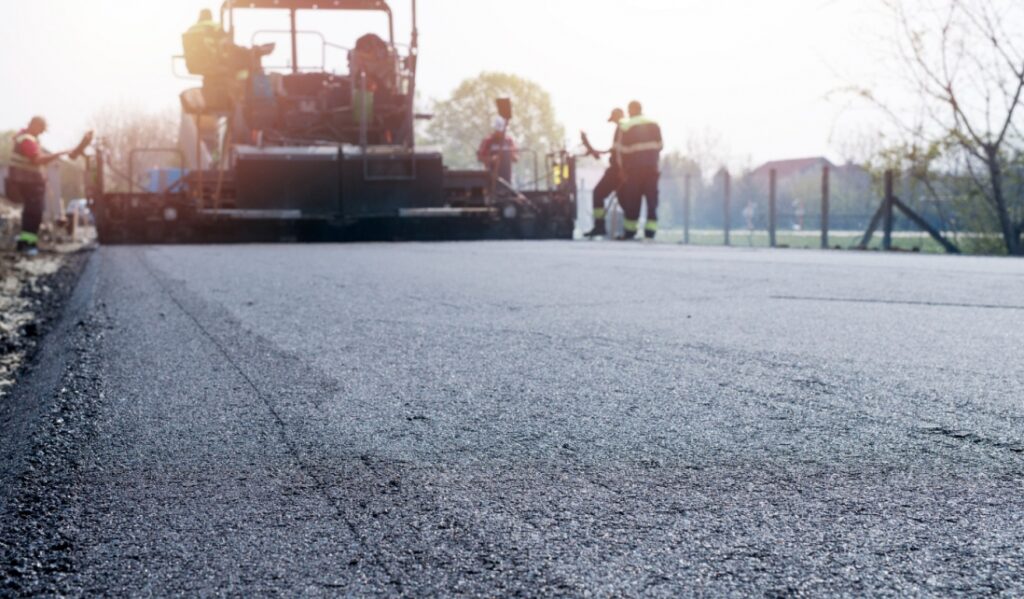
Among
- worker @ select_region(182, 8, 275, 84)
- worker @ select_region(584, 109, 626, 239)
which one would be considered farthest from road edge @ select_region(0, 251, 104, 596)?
worker @ select_region(584, 109, 626, 239)

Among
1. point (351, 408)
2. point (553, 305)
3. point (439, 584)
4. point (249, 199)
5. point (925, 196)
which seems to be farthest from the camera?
point (925, 196)

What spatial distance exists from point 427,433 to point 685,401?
798 mm

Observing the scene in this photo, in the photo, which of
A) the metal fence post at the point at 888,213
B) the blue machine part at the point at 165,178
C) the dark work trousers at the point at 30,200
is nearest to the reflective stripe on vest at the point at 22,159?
the dark work trousers at the point at 30,200

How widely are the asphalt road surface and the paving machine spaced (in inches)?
385

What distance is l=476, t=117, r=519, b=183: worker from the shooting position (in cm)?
1756

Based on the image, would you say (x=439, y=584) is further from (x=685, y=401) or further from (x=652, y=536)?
(x=685, y=401)

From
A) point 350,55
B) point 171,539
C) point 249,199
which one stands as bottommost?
point 171,539

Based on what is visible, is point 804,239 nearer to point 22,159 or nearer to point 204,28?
point 204,28

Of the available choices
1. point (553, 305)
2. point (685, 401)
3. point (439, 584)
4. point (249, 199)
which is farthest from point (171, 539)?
point (249, 199)

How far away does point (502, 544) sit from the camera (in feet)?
6.33

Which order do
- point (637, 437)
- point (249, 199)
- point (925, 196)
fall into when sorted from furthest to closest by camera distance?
point (925, 196)
point (249, 199)
point (637, 437)

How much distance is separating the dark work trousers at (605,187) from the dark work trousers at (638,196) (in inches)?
22.8

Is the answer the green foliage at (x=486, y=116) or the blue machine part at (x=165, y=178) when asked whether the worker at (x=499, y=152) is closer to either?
the blue machine part at (x=165, y=178)

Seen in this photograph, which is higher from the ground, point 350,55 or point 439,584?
point 350,55
